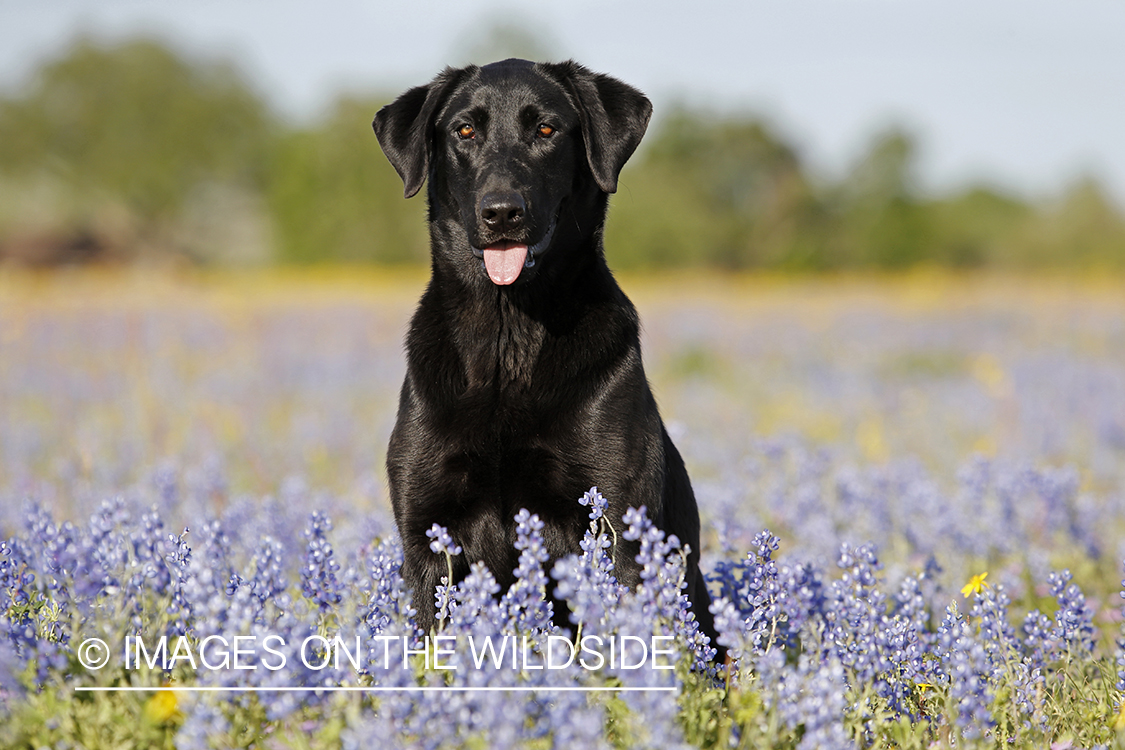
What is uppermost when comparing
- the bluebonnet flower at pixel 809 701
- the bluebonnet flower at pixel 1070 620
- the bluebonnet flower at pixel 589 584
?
the bluebonnet flower at pixel 589 584

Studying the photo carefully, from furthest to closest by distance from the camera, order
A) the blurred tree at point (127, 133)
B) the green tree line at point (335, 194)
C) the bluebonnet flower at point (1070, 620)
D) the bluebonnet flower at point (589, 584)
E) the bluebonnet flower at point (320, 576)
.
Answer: the blurred tree at point (127, 133) → the green tree line at point (335, 194) → the bluebonnet flower at point (1070, 620) → the bluebonnet flower at point (320, 576) → the bluebonnet flower at point (589, 584)

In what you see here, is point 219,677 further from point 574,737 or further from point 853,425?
point 853,425

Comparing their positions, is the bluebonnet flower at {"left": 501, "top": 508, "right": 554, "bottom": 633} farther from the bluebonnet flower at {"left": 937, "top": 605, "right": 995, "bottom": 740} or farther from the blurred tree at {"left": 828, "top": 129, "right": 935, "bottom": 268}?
the blurred tree at {"left": 828, "top": 129, "right": 935, "bottom": 268}

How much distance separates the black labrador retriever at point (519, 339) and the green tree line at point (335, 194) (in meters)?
31.8

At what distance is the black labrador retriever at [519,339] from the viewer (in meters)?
2.62

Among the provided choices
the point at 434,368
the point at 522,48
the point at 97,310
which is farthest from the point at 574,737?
the point at 522,48

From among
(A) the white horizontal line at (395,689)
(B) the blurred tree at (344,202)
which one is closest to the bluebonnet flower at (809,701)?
(A) the white horizontal line at (395,689)

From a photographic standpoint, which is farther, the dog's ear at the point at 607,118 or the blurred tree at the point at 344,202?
the blurred tree at the point at 344,202

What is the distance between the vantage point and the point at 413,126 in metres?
3.15

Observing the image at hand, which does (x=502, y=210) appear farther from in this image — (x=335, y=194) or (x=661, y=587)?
(x=335, y=194)

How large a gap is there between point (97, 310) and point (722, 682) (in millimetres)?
11836

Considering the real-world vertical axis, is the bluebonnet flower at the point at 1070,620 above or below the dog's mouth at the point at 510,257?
below

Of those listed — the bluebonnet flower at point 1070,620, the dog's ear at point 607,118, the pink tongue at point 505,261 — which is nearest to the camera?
the bluebonnet flower at point 1070,620

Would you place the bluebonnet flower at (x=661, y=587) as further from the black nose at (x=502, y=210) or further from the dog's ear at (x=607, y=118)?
the dog's ear at (x=607, y=118)
